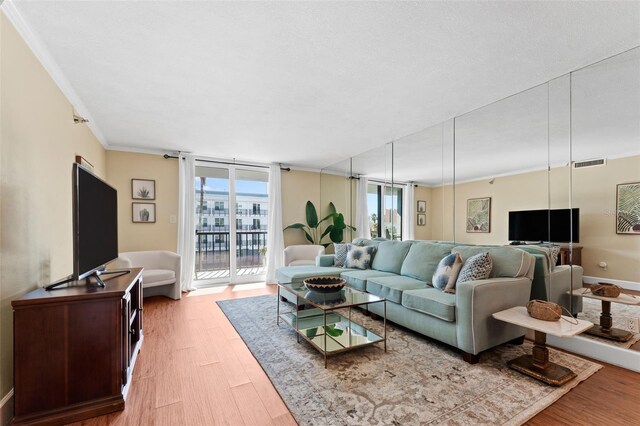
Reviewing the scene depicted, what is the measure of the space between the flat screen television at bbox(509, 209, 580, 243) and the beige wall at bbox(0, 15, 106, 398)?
397cm

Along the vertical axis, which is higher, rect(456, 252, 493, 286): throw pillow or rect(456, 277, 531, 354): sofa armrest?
rect(456, 252, 493, 286): throw pillow

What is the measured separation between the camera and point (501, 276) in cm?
246

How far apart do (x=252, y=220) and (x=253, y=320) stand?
2.66 metres

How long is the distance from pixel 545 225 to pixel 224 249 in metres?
4.77

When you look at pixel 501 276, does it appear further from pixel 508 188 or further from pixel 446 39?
pixel 446 39

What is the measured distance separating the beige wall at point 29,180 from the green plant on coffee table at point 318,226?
145 inches

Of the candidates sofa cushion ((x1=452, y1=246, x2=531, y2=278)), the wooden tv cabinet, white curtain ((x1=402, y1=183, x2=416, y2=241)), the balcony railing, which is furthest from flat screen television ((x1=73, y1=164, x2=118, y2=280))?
white curtain ((x1=402, y1=183, x2=416, y2=241))

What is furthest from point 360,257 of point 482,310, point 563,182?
point 563,182

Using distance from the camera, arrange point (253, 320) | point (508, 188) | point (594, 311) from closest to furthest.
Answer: point (594, 311) < point (508, 188) < point (253, 320)

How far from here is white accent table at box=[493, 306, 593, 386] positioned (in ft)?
6.05

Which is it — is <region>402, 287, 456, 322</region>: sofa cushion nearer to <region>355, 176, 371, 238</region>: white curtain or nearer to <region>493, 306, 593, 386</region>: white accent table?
<region>493, 306, 593, 386</region>: white accent table

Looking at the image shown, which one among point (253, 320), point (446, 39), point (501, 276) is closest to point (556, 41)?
point (446, 39)

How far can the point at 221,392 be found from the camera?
6.03 feet

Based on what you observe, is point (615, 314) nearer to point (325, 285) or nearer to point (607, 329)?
point (607, 329)
